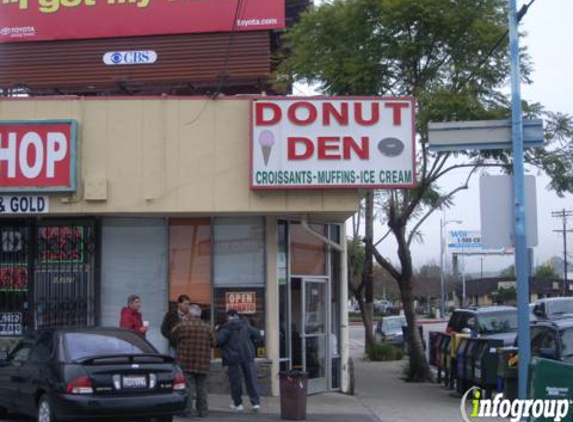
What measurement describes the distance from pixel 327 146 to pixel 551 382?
21.4 feet

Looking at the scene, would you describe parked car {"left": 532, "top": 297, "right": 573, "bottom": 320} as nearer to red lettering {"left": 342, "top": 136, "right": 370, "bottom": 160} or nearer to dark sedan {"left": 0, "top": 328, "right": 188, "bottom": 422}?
red lettering {"left": 342, "top": 136, "right": 370, "bottom": 160}

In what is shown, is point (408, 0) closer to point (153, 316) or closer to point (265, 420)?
point (153, 316)

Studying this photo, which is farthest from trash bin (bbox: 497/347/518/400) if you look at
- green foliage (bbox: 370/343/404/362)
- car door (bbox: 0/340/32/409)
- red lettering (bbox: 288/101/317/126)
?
green foliage (bbox: 370/343/404/362)

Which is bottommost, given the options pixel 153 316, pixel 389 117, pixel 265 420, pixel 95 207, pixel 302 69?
pixel 265 420

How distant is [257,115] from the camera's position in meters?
14.4

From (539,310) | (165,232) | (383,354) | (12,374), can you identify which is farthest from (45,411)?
(383,354)

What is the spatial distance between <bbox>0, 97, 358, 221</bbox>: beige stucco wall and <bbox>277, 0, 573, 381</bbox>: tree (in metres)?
4.07

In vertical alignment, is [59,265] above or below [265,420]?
above

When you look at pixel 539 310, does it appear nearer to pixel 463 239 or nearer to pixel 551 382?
pixel 551 382

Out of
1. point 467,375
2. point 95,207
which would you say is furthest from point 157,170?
point 467,375

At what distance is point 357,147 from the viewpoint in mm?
14438

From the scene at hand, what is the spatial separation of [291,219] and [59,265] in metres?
4.30

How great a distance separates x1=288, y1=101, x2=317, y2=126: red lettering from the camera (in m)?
14.5

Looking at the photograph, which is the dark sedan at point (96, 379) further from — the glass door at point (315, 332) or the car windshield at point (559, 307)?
the car windshield at point (559, 307)
